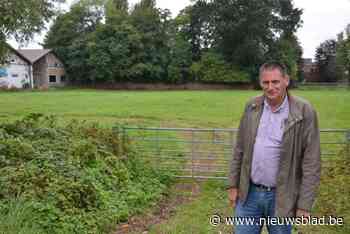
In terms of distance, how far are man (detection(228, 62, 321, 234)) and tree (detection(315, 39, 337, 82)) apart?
64047mm

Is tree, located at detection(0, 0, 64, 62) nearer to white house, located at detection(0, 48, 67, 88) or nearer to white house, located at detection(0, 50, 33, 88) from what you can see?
white house, located at detection(0, 50, 33, 88)

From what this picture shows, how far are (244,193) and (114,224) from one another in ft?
7.63

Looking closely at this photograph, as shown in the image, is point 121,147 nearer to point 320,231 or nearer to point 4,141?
point 4,141

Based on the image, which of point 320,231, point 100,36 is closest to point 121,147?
point 320,231

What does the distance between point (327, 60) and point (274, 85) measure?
69.3 meters

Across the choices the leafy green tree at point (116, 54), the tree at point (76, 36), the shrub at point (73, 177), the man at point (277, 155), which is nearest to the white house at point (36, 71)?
the tree at point (76, 36)

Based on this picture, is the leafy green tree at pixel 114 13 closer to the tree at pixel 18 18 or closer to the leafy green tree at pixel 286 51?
the leafy green tree at pixel 286 51

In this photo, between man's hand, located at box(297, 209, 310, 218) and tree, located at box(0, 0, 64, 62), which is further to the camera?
tree, located at box(0, 0, 64, 62)

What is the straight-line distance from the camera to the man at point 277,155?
2.48 meters

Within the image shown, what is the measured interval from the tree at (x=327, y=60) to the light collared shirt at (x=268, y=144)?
6407 centimetres

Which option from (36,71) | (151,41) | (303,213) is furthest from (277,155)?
(36,71)

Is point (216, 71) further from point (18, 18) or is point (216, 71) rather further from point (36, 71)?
point (18, 18)

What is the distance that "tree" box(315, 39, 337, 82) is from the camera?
62562 millimetres

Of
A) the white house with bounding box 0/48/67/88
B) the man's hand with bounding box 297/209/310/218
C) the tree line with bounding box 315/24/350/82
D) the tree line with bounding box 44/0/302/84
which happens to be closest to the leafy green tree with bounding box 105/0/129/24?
the tree line with bounding box 44/0/302/84
